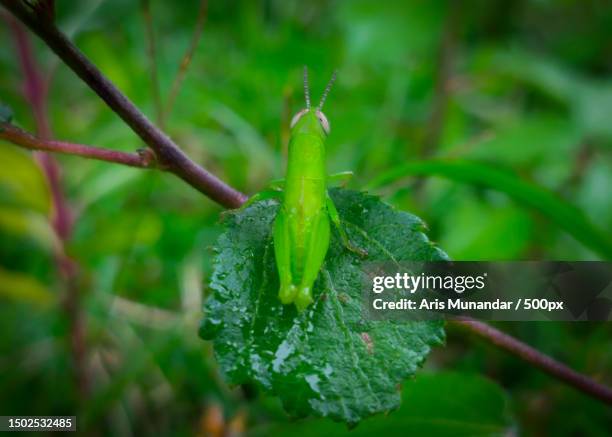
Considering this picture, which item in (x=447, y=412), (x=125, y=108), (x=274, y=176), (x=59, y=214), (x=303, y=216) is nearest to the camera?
(x=125, y=108)

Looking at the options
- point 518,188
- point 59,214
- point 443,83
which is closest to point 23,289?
point 59,214

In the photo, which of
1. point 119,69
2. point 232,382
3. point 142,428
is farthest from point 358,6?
point 232,382

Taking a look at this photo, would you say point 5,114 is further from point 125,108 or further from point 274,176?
point 274,176

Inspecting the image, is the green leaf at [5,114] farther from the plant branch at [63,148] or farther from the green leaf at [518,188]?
the green leaf at [518,188]

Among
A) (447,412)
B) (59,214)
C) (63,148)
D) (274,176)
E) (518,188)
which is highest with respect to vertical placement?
(274,176)

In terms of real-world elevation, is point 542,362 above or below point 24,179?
below

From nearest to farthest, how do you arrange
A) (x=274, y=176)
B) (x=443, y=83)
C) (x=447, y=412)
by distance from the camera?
1. (x=447, y=412)
2. (x=274, y=176)
3. (x=443, y=83)

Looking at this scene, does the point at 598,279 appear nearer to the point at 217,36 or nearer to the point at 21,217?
the point at 21,217

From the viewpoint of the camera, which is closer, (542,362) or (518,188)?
(542,362)
